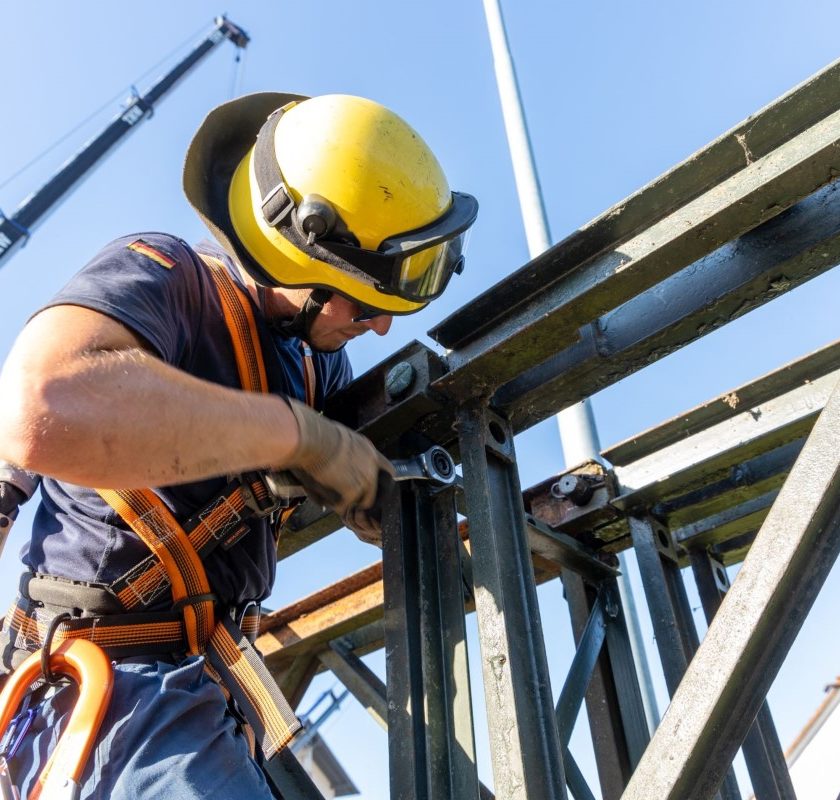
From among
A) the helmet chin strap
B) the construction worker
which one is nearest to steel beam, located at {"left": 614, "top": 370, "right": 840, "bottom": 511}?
the construction worker

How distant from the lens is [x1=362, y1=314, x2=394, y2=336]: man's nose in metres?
2.80

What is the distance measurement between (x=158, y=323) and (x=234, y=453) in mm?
414

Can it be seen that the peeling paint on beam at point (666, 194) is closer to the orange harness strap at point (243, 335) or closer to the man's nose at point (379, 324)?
the man's nose at point (379, 324)

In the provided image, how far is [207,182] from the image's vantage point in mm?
2842

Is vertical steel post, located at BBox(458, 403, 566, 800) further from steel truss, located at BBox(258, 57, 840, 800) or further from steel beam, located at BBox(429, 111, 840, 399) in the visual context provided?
steel beam, located at BBox(429, 111, 840, 399)

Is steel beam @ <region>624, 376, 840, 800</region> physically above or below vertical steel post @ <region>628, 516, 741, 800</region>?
below

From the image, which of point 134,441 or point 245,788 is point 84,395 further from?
point 245,788

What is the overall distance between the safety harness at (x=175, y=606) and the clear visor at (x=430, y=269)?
0.59m

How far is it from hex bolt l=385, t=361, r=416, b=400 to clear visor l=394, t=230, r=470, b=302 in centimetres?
29

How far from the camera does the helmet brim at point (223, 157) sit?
2.71 m

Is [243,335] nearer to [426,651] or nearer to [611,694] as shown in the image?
[426,651]

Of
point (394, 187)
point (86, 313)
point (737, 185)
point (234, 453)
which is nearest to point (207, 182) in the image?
point (394, 187)

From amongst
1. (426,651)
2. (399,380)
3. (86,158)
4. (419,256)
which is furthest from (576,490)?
(86,158)

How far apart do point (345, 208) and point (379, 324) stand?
50 centimetres
